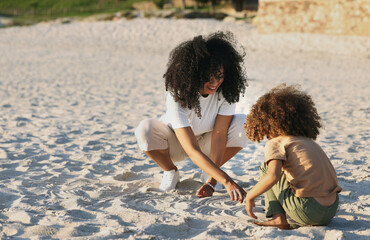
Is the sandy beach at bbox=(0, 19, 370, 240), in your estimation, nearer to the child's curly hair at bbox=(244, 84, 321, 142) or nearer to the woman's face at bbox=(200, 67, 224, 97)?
the child's curly hair at bbox=(244, 84, 321, 142)

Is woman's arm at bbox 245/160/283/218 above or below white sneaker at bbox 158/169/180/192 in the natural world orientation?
above

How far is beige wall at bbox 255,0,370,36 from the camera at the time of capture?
14.3m

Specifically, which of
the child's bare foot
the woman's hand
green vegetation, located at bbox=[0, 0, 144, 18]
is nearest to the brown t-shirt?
the child's bare foot

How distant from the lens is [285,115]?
235 cm

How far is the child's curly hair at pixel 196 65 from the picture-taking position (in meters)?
2.83

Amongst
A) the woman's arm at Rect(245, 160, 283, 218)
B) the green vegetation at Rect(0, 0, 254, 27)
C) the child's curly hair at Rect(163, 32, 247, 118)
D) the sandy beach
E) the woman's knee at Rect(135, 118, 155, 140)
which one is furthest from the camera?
the green vegetation at Rect(0, 0, 254, 27)

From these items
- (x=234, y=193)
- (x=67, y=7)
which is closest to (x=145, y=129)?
(x=234, y=193)

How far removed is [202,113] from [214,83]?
1.00 feet

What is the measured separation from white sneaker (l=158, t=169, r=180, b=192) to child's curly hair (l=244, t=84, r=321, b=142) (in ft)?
3.19

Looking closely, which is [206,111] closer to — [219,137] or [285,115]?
[219,137]

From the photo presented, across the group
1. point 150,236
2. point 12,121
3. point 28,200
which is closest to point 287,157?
point 150,236

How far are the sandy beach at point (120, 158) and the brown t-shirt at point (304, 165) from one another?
23 centimetres

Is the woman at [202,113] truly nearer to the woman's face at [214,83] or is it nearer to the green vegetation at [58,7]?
the woman's face at [214,83]

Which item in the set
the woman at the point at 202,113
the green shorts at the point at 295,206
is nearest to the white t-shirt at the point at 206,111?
the woman at the point at 202,113
